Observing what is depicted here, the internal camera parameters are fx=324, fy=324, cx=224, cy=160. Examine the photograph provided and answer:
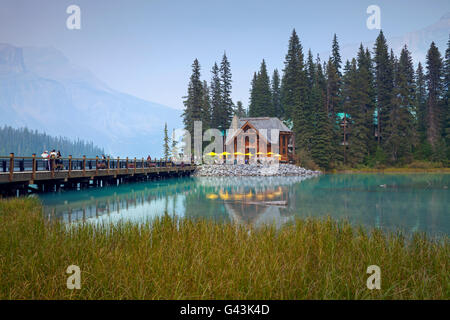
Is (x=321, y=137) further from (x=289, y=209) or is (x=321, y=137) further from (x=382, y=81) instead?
(x=289, y=209)

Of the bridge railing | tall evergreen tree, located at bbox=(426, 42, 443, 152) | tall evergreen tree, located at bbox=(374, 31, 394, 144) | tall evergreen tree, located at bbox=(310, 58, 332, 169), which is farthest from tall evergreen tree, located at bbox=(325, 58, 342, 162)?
the bridge railing

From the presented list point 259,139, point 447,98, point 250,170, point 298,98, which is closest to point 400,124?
point 447,98

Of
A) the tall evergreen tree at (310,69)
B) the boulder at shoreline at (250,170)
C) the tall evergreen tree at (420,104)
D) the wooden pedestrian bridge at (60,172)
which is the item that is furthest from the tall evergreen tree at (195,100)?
the tall evergreen tree at (420,104)

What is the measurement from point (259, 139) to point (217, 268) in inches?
1723

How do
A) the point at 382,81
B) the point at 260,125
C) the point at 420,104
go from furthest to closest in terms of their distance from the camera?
the point at 420,104, the point at 382,81, the point at 260,125

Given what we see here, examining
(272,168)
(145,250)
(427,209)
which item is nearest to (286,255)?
(145,250)

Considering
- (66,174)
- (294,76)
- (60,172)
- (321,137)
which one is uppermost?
(294,76)

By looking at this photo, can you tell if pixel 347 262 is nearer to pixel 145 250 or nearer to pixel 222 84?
pixel 145 250

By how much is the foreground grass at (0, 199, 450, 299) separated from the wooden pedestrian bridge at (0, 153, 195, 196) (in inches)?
523

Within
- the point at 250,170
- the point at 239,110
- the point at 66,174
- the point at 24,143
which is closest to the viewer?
the point at 66,174

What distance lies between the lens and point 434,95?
5356 centimetres

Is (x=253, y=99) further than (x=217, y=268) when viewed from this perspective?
Yes

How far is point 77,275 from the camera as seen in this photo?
4727 mm
